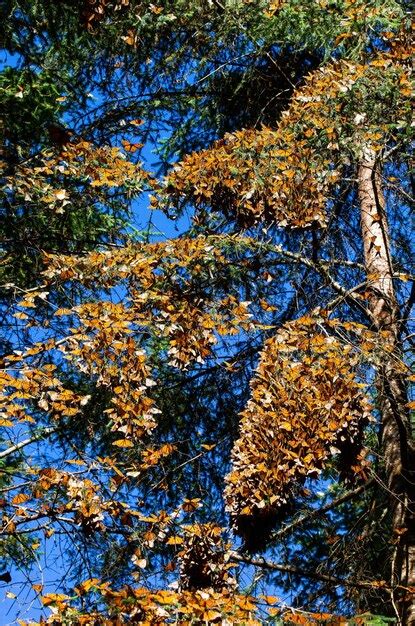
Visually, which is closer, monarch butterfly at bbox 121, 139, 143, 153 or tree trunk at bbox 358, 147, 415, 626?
tree trunk at bbox 358, 147, 415, 626

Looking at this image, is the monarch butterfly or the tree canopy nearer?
the tree canopy

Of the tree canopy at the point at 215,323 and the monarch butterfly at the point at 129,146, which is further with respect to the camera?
the monarch butterfly at the point at 129,146

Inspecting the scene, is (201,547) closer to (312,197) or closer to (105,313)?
(105,313)

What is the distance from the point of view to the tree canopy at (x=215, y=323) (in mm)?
6023

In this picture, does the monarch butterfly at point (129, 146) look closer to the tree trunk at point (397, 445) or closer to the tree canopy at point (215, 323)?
the tree canopy at point (215, 323)

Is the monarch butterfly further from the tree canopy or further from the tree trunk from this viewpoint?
the tree trunk

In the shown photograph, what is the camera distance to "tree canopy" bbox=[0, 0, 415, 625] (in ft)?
19.8

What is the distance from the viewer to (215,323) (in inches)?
269

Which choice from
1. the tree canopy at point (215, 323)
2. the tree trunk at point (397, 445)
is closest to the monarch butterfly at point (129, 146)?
the tree canopy at point (215, 323)

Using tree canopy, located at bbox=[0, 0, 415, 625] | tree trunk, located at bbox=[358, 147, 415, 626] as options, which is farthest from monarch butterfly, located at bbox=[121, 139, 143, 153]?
tree trunk, located at bbox=[358, 147, 415, 626]

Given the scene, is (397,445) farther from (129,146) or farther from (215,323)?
(129,146)

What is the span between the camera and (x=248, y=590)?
268 inches

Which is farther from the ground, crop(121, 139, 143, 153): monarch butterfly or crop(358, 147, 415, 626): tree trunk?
crop(121, 139, 143, 153): monarch butterfly

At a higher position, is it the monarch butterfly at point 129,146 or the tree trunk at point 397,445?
the monarch butterfly at point 129,146
